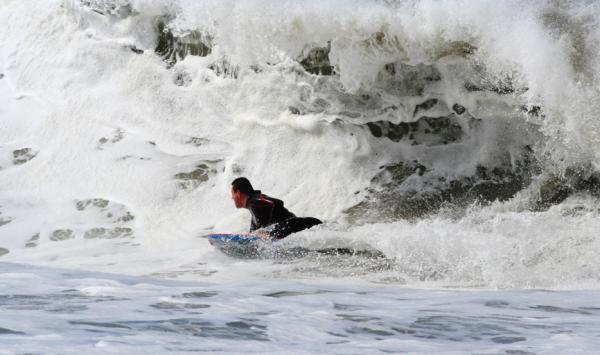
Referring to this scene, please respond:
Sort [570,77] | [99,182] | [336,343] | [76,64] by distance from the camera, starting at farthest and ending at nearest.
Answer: [76,64] → [99,182] → [570,77] → [336,343]

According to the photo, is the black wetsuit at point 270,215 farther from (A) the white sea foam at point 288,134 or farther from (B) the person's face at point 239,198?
(A) the white sea foam at point 288,134

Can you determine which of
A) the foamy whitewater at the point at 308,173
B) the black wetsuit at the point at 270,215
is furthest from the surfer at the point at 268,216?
the foamy whitewater at the point at 308,173

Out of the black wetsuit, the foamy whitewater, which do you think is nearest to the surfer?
the black wetsuit

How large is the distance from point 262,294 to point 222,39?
484 cm

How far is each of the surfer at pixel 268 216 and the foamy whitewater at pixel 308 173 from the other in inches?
5.1

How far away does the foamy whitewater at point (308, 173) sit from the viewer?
3891mm

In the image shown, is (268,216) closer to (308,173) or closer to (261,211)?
(261,211)

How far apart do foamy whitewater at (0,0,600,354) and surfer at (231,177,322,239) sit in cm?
13

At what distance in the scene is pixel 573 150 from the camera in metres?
7.35

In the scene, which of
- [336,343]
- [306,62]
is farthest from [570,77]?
[336,343]

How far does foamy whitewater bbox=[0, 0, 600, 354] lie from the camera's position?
12.8ft

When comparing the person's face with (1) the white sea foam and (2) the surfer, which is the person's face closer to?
(2) the surfer

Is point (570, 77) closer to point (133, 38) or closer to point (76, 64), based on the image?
point (133, 38)

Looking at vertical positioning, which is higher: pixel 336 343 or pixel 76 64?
pixel 76 64
